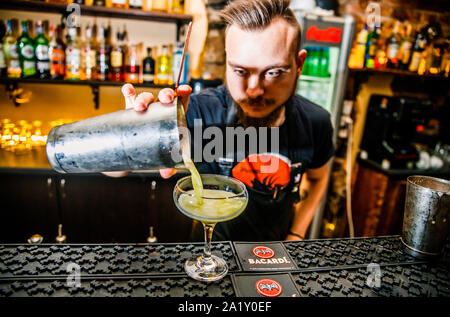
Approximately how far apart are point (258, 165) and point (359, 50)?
211cm

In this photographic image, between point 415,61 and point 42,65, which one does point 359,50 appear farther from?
point 42,65

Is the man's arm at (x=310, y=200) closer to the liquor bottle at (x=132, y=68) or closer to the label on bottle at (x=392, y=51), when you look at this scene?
the liquor bottle at (x=132, y=68)

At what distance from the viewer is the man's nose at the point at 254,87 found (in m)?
1.41

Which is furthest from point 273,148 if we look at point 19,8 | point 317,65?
point 19,8

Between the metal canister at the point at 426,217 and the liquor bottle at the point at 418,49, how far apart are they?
2.53 meters

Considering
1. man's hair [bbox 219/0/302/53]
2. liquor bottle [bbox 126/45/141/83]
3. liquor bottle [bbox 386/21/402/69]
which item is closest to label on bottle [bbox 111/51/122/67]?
liquor bottle [bbox 126/45/141/83]

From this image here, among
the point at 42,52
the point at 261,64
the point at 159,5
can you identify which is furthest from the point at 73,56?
the point at 261,64

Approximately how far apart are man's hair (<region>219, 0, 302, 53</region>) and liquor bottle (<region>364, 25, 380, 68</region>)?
1.86 m

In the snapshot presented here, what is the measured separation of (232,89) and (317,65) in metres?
1.64

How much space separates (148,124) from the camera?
835 millimetres

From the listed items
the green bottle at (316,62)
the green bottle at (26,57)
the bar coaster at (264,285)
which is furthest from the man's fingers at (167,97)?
the green bottle at (316,62)

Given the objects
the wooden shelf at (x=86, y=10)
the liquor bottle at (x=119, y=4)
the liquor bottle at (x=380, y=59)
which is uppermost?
the liquor bottle at (x=119, y=4)
